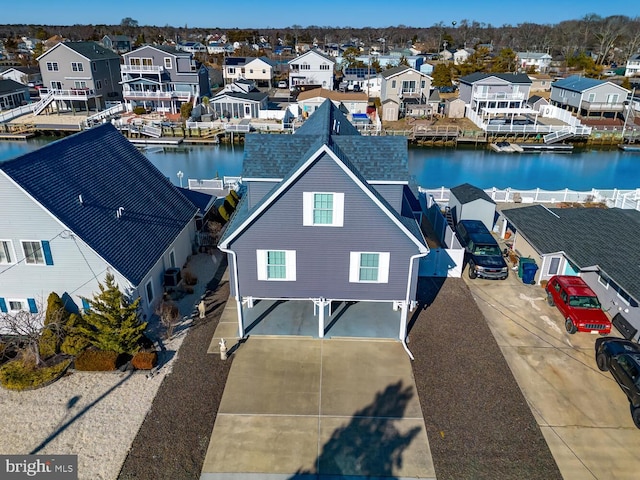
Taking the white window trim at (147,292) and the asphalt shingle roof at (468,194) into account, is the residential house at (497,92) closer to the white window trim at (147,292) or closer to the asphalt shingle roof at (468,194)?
the asphalt shingle roof at (468,194)

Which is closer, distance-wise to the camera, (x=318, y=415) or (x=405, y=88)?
(x=318, y=415)

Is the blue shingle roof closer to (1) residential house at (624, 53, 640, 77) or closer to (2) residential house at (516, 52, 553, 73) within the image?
(2) residential house at (516, 52, 553, 73)

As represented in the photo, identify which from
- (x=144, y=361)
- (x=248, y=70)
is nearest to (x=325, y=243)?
(x=144, y=361)

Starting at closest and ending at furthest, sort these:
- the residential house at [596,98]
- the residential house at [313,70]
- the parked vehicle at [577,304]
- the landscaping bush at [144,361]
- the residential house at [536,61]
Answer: the landscaping bush at [144,361], the parked vehicle at [577,304], the residential house at [596,98], the residential house at [313,70], the residential house at [536,61]

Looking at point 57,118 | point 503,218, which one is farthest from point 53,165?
point 57,118

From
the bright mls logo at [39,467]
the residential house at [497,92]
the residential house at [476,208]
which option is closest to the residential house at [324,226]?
the bright mls logo at [39,467]

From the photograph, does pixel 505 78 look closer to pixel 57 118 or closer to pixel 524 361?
pixel 524 361

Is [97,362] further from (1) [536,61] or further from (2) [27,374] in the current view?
(1) [536,61]
